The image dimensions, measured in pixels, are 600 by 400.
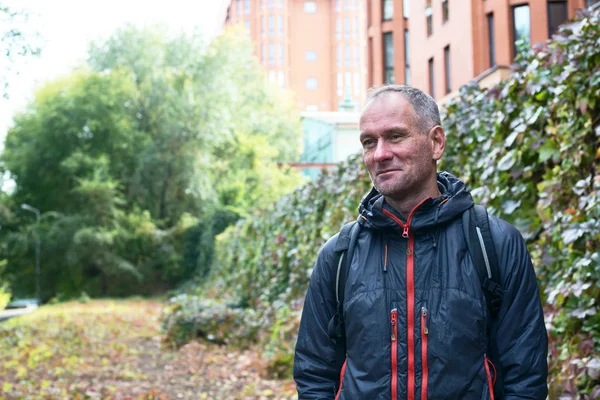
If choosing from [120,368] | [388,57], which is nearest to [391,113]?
[120,368]

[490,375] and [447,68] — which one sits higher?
[447,68]

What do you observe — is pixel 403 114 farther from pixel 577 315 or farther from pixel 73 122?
pixel 73 122

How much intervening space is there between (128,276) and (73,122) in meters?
8.67

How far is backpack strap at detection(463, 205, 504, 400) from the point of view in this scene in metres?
2.32

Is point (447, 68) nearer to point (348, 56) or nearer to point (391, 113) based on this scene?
point (391, 113)

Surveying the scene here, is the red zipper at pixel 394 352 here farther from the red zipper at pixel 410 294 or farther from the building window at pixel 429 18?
the building window at pixel 429 18

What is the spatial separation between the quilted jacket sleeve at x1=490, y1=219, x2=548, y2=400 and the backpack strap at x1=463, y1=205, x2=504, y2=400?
0.06 ft

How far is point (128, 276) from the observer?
127ft

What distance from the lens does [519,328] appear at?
2.32m

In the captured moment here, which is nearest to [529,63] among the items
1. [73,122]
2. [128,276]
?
[128,276]

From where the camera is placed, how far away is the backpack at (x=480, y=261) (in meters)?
2.33

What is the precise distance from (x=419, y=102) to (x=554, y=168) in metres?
2.78

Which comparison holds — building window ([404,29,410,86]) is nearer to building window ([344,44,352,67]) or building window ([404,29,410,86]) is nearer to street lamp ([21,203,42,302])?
street lamp ([21,203,42,302])

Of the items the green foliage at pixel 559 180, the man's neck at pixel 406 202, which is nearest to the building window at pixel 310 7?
the green foliage at pixel 559 180
